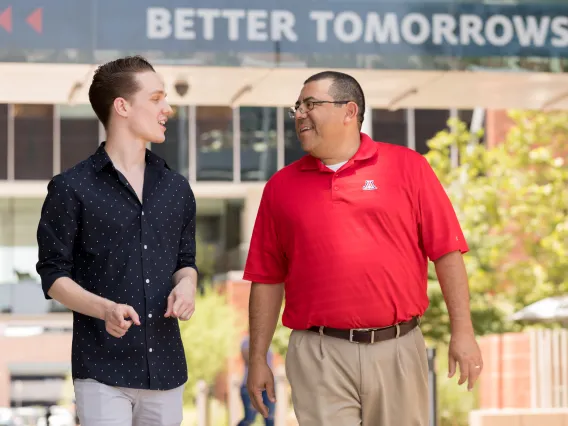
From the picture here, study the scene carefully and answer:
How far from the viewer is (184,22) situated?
7277 millimetres

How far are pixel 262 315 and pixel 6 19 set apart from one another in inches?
134

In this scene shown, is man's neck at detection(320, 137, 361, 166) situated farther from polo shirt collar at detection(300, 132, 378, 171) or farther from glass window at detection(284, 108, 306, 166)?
glass window at detection(284, 108, 306, 166)

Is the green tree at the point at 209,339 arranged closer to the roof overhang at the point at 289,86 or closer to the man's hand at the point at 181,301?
the roof overhang at the point at 289,86

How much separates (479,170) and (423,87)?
12.4m

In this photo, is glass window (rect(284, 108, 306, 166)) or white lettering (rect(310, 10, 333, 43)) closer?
white lettering (rect(310, 10, 333, 43))

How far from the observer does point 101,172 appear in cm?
378

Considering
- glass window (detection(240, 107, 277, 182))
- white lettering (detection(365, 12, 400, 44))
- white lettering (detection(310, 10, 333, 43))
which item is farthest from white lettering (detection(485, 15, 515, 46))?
glass window (detection(240, 107, 277, 182))

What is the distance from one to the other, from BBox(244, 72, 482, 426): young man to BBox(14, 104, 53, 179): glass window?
1821cm

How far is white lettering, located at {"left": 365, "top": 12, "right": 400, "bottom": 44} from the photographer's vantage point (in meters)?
7.43

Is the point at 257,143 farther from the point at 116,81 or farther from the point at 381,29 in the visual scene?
the point at 116,81

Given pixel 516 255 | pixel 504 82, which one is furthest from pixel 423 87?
pixel 516 255

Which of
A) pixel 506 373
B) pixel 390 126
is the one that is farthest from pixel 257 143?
pixel 506 373

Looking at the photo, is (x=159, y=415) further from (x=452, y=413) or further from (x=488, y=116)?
(x=488, y=116)

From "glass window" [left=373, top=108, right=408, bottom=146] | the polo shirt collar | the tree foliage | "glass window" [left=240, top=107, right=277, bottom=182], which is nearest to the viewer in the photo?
the polo shirt collar
